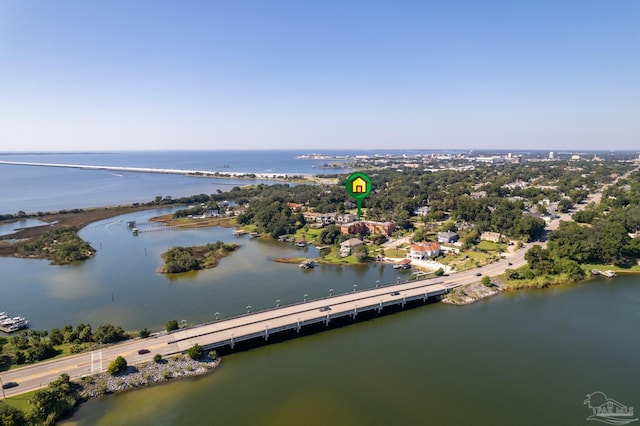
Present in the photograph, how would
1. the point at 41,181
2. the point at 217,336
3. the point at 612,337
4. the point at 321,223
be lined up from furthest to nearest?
1. the point at 41,181
2. the point at 321,223
3. the point at 612,337
4. the point at 217,336

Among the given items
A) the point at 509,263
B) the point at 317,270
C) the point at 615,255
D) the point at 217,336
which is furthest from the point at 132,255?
the point at 615,255

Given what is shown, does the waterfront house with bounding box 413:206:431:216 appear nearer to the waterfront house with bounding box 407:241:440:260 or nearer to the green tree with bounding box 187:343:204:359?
the waterfront house with bounding box 407:241:440:260

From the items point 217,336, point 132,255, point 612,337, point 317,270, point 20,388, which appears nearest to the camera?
point 20,388

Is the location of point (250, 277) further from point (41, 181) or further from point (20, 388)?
point (41, 181)

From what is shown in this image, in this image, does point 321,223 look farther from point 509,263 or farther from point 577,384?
point 577,384

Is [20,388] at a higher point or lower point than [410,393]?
higher

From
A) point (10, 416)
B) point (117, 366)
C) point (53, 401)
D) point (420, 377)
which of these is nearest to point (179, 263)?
point (117, 366)

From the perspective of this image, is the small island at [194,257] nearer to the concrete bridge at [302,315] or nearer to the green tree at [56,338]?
the green tree at [56,338]

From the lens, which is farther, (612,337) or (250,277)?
(250,277)
